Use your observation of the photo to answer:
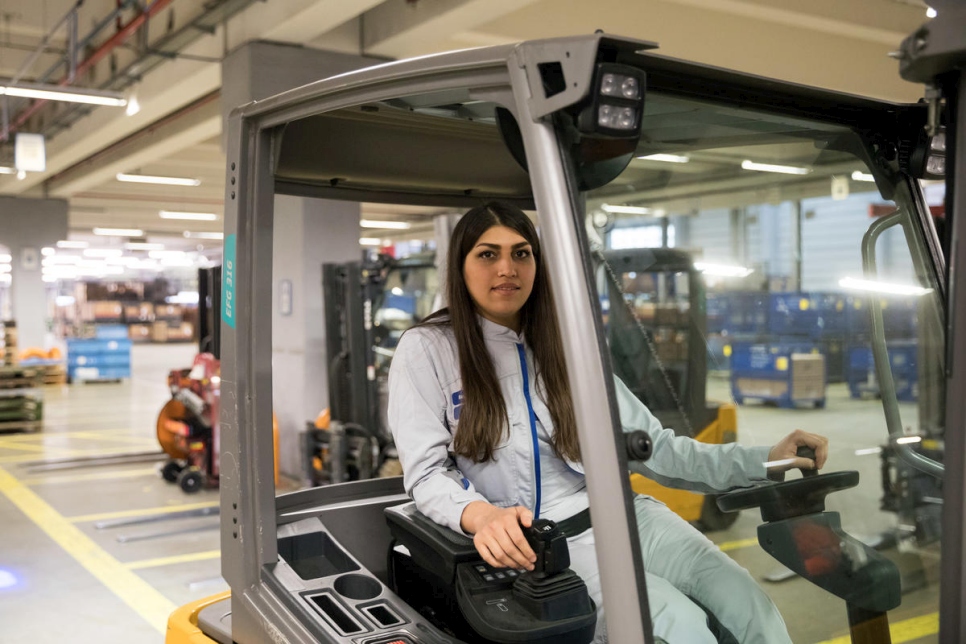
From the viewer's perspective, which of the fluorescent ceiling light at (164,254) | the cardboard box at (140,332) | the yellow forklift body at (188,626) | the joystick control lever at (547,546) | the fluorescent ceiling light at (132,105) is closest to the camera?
the joystick control lever at (547,546)

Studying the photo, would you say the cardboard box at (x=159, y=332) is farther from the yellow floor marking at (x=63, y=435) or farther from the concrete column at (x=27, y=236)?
the yellow floor marking at (x=63, y=435)

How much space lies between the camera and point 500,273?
2.26 m

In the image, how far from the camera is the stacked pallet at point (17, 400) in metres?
12.7

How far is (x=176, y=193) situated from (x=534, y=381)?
20.0 metres

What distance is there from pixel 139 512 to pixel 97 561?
1.71 metres

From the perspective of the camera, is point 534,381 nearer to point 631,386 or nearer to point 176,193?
point 631,386

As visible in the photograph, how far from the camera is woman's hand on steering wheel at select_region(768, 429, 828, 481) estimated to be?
188 centimetres

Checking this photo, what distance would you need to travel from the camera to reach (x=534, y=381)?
7.30 feet

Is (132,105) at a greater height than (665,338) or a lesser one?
greater

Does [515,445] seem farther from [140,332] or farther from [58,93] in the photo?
[140,332]

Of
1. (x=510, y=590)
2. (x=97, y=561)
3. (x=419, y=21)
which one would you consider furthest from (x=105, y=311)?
(x=510, y=590)

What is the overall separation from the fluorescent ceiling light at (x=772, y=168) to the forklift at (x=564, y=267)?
0.07ft

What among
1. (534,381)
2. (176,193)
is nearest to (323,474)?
(534,381)

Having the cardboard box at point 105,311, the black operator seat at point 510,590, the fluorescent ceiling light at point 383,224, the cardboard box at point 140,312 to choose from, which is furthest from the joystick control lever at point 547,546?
the cardboard box at point 140,312
